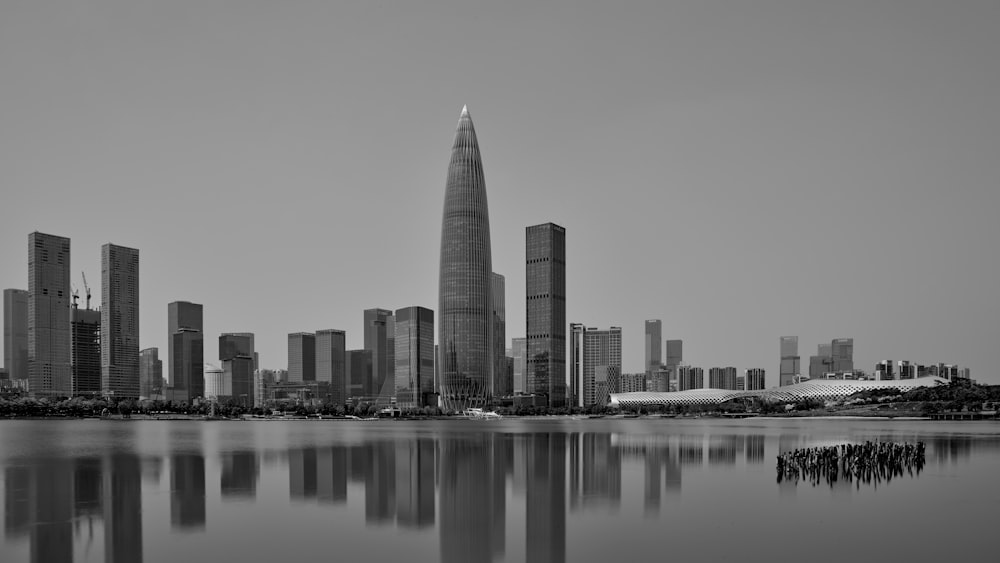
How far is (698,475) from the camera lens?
186ft

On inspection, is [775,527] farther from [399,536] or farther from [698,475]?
[698,475]

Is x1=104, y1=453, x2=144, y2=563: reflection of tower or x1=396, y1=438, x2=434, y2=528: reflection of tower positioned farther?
x1=396, y1=438, x2=434, y2=528: reflection of tower

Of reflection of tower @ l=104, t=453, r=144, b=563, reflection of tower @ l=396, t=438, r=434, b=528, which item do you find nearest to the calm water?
reflection of tower @ l=104, t=453, r=144, b=563

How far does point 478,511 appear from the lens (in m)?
40.2

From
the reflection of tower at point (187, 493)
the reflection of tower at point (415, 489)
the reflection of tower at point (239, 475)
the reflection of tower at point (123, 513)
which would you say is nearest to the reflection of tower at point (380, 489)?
the reflection of tower at point (415, 489)

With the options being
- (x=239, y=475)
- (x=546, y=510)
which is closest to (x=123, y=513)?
(x=239, y=475)

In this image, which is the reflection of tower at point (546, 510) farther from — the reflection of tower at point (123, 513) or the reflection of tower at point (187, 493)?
the reflection of tower at point (187, 493)

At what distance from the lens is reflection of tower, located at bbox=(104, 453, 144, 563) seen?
29.7 metres

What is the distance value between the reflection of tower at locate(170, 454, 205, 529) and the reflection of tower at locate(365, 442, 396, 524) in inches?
337

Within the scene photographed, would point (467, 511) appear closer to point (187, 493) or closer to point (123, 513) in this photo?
point (123, 513)

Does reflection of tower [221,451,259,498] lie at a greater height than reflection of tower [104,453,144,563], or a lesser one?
lesser

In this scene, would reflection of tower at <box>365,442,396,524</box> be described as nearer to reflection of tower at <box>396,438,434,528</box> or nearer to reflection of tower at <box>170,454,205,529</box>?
reflection of tower at <box>396,438,434,528</box>

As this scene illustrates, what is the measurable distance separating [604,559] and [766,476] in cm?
3172

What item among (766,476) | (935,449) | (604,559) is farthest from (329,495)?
(935,449)
